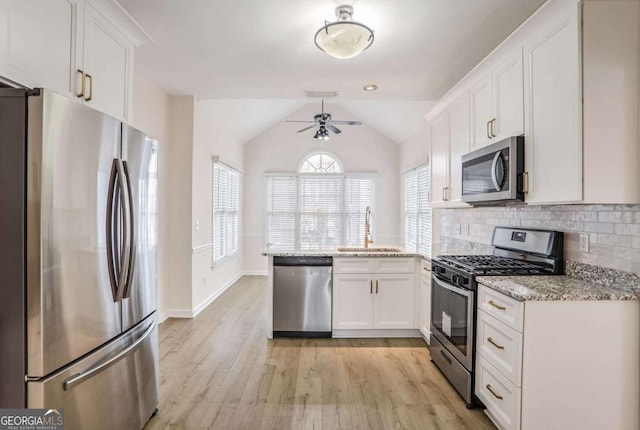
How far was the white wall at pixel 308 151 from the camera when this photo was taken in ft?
23.6

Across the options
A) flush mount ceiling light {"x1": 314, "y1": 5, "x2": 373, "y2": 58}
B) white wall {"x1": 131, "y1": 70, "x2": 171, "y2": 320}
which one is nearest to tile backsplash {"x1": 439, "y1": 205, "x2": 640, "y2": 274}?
flush mount ceiling light {"x1": 314, "y1": 5, "x2": 373, "y2": 58}

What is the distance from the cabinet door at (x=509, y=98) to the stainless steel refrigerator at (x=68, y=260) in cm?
234

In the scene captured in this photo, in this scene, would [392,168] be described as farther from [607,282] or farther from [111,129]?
[111,129]

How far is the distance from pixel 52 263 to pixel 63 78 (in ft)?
3.21

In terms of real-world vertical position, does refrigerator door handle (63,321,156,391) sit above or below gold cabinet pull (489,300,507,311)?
below

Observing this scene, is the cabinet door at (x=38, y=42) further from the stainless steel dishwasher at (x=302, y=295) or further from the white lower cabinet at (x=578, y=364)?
the white lower cabinet at (x=578, y=364)

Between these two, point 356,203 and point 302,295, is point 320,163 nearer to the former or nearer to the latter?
point 356,203

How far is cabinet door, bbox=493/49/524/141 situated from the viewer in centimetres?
219

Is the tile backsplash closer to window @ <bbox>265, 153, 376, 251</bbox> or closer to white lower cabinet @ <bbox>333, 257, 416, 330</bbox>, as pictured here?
white lower cabinet @ <bbox>333, 257, 416, 330</bbox>

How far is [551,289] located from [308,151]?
5873mm

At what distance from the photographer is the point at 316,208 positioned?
7.30m

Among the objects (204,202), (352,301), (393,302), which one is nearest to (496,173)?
(393,302)

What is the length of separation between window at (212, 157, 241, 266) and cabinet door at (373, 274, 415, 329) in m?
2.81

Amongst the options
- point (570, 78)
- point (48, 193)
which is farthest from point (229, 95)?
point (570, 78)
